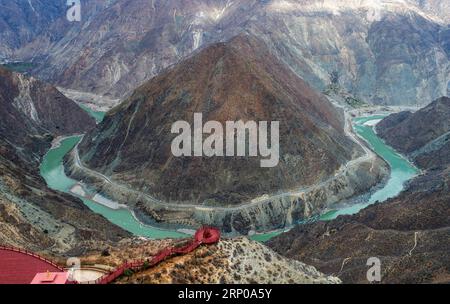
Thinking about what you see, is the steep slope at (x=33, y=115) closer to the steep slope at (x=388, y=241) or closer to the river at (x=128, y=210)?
the river at (x=128, y=210)

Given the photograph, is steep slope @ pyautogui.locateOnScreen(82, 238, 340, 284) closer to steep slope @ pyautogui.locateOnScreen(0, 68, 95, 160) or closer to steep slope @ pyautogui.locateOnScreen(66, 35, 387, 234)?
steep slope @ pyautogui.locateOnScreen(66, 35, 387, 234)

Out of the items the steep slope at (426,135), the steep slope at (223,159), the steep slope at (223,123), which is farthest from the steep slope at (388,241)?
the steep slope at (426,135)

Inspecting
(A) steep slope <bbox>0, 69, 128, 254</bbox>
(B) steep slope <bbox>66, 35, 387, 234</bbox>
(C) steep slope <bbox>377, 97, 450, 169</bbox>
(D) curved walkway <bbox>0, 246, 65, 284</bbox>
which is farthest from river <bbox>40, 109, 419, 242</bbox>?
(D) curved walkway <bbox>0, 246, 65, 284</bbox>

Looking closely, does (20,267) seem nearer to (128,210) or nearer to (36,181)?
(128,210)

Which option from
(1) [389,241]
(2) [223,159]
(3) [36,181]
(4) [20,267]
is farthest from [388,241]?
(3) [36,181]
